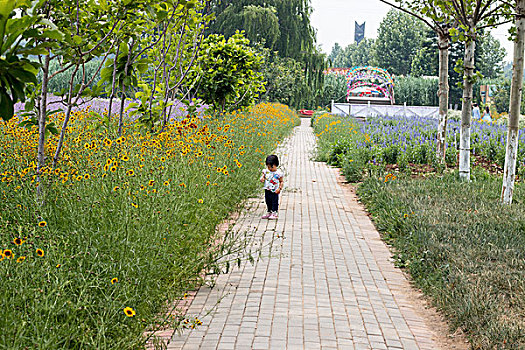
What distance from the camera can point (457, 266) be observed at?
17.6 ft

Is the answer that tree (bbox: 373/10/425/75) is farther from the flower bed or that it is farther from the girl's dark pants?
the flower bed

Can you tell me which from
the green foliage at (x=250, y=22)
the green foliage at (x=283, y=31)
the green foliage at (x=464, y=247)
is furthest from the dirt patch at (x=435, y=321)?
the green foliage at (x=250, y=22)

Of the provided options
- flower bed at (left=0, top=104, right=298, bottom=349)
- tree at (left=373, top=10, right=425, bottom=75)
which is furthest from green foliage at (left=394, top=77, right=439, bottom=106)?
flower bed at (left=0, top=104, right=298, bottom=349)

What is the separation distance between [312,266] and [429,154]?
23.7ft

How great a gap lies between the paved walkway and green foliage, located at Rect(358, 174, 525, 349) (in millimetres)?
275

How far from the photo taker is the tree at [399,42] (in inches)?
3853

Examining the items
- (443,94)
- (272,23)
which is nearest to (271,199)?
(443,94)

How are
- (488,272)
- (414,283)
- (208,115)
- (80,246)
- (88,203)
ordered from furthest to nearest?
1. (208,115)
2. (414,283)
3. (488,272)
4. (88,203)
5. (80,246)

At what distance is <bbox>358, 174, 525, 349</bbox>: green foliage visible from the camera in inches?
172

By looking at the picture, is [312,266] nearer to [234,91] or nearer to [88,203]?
[88,203]

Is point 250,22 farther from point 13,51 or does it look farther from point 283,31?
point 13,51

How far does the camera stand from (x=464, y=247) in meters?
5.95

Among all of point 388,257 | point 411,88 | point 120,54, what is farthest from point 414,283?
point 411,88

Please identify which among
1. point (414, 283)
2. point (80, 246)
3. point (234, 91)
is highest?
point (234, 91)
